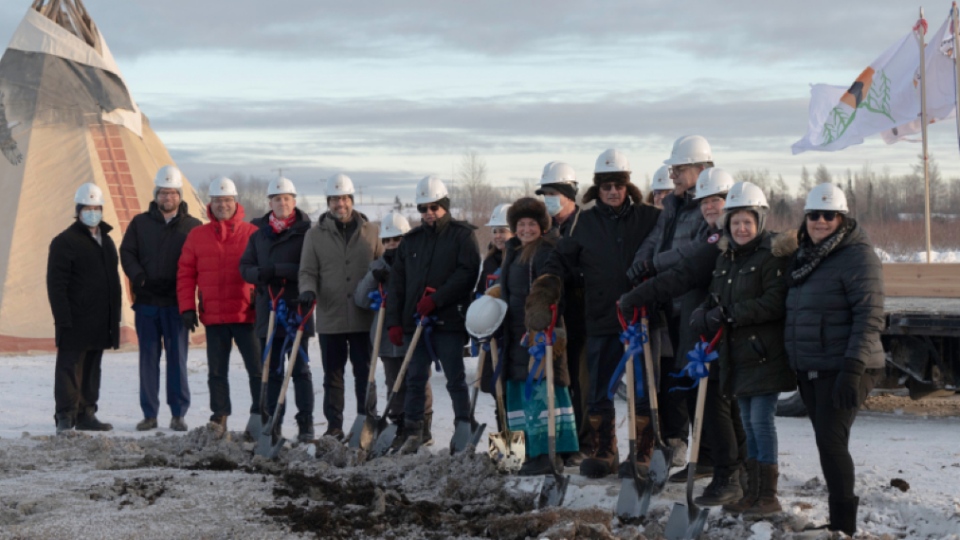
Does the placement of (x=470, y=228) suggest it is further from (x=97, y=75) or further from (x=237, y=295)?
(x=97, y=75)

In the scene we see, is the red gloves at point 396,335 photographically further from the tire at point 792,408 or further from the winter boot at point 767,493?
the tire at point 792,408

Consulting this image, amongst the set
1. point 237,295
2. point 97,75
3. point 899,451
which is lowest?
point 899,451

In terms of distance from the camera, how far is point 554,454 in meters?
6.80

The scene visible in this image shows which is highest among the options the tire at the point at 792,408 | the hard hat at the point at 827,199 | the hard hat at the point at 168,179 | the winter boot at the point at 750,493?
the hard hat at the point at 168,179

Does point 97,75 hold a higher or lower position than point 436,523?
higher

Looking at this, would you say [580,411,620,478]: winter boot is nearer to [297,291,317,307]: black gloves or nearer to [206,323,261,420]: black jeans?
[297,291,317,307]: black gloves

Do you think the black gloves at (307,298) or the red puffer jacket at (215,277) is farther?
the red puffer jacket at (215,277)

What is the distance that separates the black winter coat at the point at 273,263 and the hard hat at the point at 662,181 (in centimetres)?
263

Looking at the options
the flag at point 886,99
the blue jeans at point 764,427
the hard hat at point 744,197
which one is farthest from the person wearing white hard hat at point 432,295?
the flag at point 886,99

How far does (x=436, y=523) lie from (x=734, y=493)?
5.05ft

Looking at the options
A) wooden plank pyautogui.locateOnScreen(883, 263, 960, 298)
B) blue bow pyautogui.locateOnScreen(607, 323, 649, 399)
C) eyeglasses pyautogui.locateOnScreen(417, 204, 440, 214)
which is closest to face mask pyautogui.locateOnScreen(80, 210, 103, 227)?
eyeglasses pyautogui.locateOnScreen(417, 204, 440, 214)

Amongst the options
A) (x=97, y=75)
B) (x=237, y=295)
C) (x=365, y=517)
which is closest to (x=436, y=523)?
(x=365, y=517)

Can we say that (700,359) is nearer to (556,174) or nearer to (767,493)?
(767,493)

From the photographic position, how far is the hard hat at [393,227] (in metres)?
8.93
